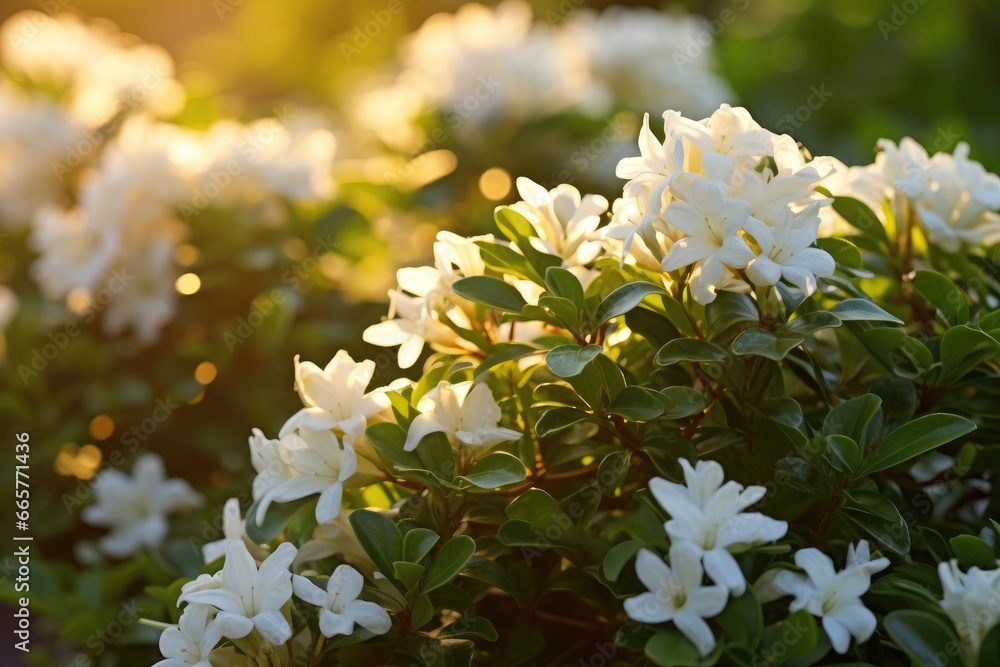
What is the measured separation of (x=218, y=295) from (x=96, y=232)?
0.59 feet

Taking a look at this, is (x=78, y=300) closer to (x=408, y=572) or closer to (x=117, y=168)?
(x=117, y=168)

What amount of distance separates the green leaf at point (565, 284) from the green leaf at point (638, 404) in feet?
0.22

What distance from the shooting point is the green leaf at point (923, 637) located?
494 mm

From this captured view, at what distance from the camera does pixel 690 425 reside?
62cm

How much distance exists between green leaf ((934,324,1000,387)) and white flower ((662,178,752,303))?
184mm

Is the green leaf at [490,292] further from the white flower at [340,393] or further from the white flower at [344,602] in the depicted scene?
the white flower at [344,602]

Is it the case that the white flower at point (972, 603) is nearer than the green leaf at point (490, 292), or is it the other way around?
the white flower at point (972, 603)

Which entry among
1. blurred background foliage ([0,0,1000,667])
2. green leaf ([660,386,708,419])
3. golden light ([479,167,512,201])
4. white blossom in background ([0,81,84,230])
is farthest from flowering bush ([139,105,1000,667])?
white blossom in background ([0,81,84,230])

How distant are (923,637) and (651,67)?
138 cm

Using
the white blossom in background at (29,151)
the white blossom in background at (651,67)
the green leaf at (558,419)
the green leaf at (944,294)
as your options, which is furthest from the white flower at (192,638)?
the white blossom in background at (651,67)

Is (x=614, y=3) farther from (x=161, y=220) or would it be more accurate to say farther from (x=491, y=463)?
(x=491, y=463)

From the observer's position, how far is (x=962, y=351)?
0.64 metres

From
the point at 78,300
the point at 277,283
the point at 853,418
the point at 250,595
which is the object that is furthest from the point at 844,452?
the point at 78,300

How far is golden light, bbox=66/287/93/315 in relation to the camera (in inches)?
48.4
